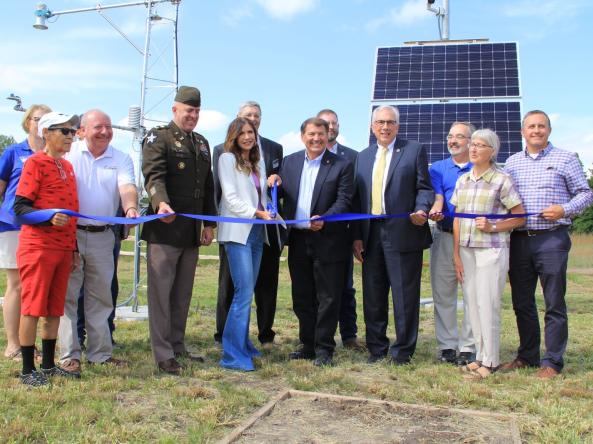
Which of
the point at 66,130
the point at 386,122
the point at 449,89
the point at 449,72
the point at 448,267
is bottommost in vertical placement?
the point at 448,267

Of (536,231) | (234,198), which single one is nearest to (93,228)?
(234,198)

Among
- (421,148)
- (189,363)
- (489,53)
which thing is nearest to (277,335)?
(189,363)

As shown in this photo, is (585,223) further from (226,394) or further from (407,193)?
(226,394)

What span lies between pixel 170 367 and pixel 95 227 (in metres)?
1.31

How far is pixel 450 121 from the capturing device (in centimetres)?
1387

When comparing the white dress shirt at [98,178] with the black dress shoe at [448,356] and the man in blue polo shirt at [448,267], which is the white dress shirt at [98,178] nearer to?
the man in blue polo shirt at [448,267]

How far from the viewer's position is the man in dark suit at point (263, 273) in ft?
19.5

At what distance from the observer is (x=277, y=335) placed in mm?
6898

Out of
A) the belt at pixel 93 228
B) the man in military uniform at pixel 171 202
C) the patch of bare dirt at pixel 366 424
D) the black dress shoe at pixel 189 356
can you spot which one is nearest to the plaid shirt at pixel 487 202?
the patch of bare dirt at pixel 366 424

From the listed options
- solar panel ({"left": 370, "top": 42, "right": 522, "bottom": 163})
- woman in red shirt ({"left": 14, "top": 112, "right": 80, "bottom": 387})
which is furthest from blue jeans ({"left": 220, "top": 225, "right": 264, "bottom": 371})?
solar panel ({"left": 370, "top": 42, "right": 522, "bottom": 163})

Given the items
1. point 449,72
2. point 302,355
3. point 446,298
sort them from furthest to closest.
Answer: point 449,72
point 446,298
point 302,355

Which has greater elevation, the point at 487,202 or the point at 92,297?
the point at 487,202

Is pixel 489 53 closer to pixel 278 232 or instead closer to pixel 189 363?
pixel 278 232

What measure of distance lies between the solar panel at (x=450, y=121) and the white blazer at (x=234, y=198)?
8.07 metres
